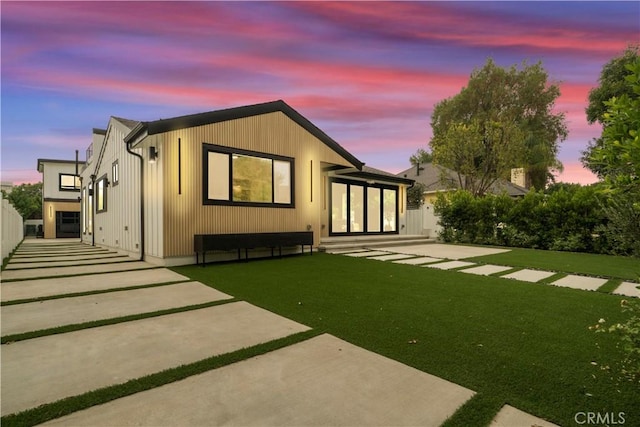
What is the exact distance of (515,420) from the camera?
1528mm

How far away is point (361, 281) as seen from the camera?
16.2 ft

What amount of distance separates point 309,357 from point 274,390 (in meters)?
0.48

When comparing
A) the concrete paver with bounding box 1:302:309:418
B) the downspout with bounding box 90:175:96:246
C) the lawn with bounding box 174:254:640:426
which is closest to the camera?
the lawn with bounding box 174:254:640:426

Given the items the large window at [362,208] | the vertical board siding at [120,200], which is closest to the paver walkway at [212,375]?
the vertical board siding at [120,200]

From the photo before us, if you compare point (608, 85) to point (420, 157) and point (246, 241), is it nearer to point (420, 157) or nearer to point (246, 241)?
point (420, 157)

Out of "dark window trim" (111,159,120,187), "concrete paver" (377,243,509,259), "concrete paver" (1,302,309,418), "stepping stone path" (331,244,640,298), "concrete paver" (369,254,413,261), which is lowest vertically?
"concrete paver" (377,243,509,259)

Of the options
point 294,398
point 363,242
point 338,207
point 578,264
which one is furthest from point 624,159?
point 338,207

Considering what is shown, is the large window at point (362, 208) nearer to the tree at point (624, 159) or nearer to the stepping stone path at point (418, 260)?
the stepping stone path at point (418, 260)

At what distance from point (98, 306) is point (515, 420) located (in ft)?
13.2

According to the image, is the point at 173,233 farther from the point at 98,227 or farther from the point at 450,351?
the point at 98,227

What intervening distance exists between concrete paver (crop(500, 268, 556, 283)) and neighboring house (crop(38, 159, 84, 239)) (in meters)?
24.7

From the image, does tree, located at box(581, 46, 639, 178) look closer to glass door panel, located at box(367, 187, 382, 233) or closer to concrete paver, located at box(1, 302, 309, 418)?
glass door panel, located at box(367, 187, 382, 233)

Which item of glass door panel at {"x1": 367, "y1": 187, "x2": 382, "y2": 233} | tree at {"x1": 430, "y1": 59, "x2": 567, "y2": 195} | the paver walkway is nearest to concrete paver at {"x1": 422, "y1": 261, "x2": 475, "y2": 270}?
the paver walkway

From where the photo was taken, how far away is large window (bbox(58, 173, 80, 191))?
20.8 metres
